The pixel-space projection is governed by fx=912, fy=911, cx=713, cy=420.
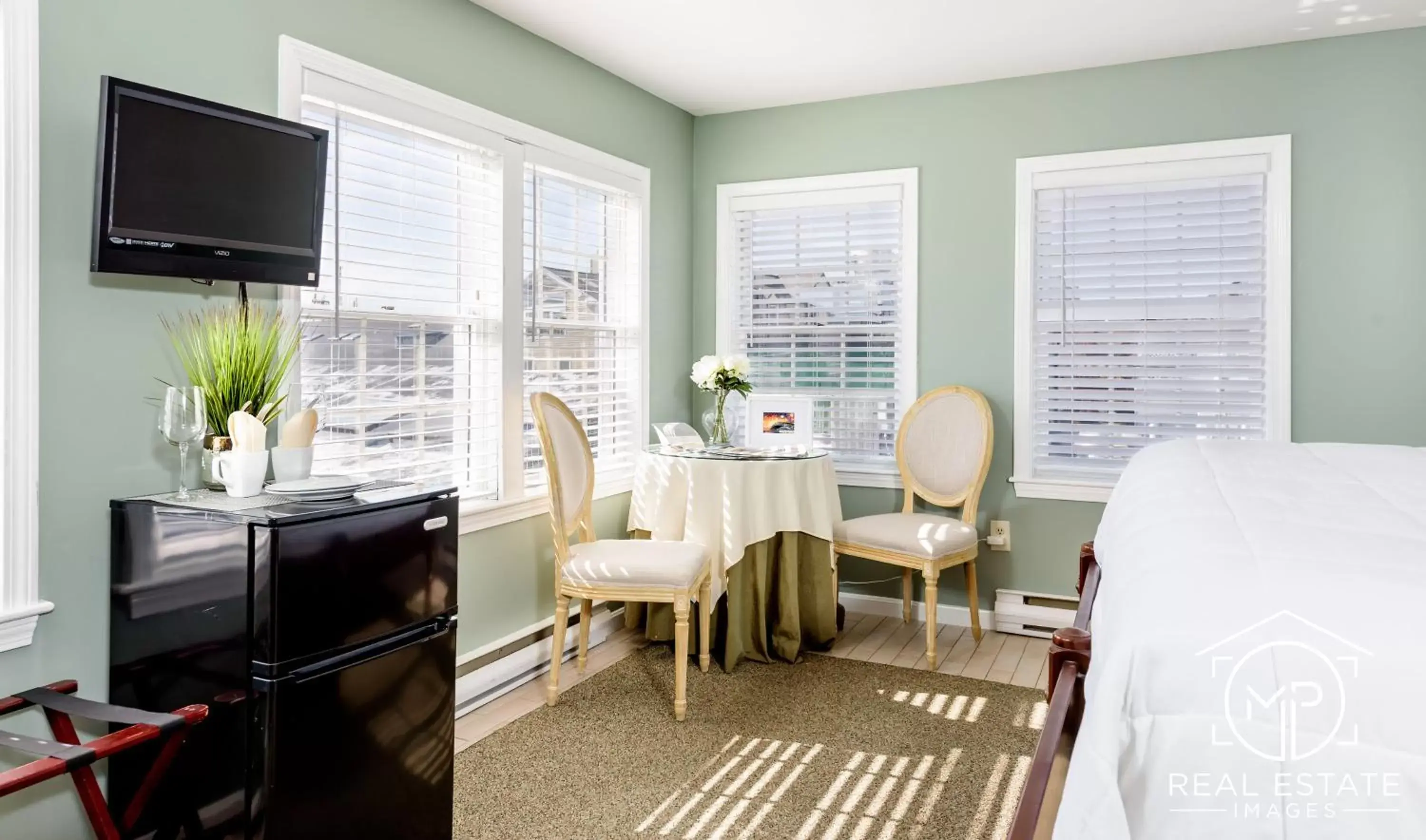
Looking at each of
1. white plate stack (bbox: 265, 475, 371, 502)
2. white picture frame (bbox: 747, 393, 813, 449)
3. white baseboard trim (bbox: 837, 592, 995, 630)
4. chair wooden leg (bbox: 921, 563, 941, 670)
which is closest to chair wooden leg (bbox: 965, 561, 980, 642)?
white baseboard trim (bbox: 837, 592, 995, 630)

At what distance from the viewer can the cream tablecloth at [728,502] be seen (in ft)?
12.2

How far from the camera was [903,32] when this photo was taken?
12.0ft

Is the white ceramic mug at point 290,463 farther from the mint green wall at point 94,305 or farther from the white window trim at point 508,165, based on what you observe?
the white window trim at point 508,165

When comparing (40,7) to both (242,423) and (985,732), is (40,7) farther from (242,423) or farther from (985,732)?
(985,732)

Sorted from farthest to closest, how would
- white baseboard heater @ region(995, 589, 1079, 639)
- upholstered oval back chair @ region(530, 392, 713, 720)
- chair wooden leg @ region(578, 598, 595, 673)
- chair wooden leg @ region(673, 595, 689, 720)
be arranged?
white baseboard heater @ region(995, 589, 1079, 639) → chair wooden leg @ region(578, 598, 595, 673) → upholstered oval back chair @ region(530, 392, 713, 720) → chair wooden leg @ region(673, 595, 689, 720)

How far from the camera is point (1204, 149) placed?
3891 millimetres

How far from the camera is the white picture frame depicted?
169 inches

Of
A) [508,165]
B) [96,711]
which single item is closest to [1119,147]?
[508,165]

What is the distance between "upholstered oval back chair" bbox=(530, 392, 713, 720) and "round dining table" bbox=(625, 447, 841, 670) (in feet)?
0.51

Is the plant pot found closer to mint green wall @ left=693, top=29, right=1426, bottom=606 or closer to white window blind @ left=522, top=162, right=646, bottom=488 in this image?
white window blind @ left=522, top=162, right=646, bottom=488

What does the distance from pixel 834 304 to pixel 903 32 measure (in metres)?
1.42

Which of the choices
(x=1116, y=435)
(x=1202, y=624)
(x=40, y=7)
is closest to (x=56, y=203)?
(x=40, y=7)

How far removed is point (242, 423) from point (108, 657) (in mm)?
653

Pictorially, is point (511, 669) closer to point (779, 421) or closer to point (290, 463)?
point (290, 463)
